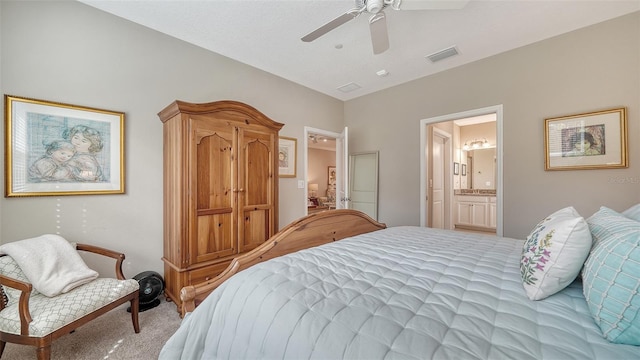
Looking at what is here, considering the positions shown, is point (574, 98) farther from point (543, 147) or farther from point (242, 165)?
point (242, 165)

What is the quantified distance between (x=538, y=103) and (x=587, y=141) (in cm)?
59

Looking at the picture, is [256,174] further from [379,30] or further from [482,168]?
[482,168]

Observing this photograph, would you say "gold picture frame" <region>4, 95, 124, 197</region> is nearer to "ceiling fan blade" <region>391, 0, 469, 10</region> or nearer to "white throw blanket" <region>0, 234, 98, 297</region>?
"white throw blanket" <region>0, 234, 98, 297</region>

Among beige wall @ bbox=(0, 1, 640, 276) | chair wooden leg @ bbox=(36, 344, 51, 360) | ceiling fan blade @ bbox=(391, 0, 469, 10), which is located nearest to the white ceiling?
beige wall @ bbox=(0, 1, 640, 276)

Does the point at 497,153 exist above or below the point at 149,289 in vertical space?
above

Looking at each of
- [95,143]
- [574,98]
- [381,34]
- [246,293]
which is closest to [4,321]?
[95,143]

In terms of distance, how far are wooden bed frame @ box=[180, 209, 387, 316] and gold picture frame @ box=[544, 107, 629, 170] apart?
6.78ft

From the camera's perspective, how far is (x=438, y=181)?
464 cm

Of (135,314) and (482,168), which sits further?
(482,168)

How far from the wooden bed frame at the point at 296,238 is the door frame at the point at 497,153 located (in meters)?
1.32

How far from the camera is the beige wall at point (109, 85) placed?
73.0 inches

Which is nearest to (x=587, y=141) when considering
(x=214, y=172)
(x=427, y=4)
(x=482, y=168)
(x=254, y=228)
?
(x=427, y=4)

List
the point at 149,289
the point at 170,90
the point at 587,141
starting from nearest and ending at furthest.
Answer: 1. the point at 149,289
2. the point at 587,141
3. the point at 170,90

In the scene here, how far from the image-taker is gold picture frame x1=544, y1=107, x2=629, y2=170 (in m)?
2.26
